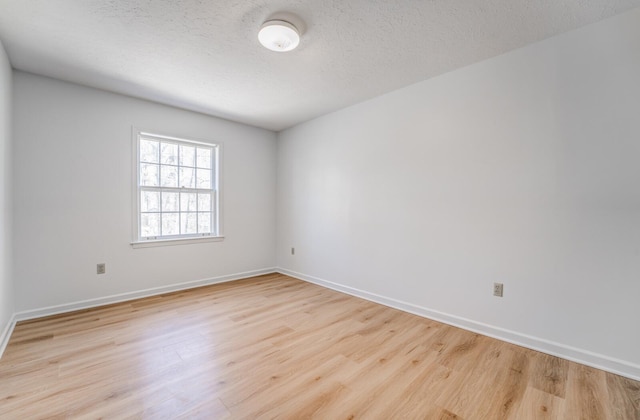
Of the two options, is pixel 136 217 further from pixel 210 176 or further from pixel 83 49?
pixel 83 49

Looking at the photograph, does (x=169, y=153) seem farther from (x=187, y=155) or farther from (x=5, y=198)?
(x=5, y=198)

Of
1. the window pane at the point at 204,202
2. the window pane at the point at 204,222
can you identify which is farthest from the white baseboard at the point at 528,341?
the window pane at the point at 204,202

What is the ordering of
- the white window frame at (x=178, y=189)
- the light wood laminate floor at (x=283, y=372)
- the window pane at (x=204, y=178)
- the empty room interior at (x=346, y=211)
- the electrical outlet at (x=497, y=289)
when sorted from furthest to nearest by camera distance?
the window pane at (x=204, y=178), the white window frame at (x=178, y=189), the electrical outlet at (x=497, y=289), the empty room interior at (x=346, y=211), the light wood laminate floor at (x=283, y=372)

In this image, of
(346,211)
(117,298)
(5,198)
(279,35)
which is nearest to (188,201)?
(117,298)

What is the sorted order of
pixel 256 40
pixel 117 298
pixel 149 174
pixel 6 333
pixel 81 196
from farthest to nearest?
pixel 149 174, pixel 117 298, pixel 81 196, pixel 6 333, pixel 256 40

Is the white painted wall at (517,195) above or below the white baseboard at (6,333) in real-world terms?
above

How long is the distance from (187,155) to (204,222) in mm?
976

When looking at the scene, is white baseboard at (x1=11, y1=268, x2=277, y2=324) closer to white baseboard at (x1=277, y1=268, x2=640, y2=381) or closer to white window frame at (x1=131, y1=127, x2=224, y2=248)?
white window frame at (x1=131, y1=127, x2=224, y2=248)

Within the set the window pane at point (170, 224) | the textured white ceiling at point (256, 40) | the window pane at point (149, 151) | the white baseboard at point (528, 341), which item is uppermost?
the textured white ceiling at point (256, 40)

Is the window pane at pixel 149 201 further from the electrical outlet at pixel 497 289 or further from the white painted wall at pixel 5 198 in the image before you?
the electrical outlet at pixel 497 289

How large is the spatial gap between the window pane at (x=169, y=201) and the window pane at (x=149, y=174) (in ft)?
0.62

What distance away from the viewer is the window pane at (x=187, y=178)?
3754 mm

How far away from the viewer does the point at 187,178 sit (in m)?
3.79

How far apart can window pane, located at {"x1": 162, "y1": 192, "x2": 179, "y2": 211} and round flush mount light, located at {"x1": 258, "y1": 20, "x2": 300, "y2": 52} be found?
8.09 ft
